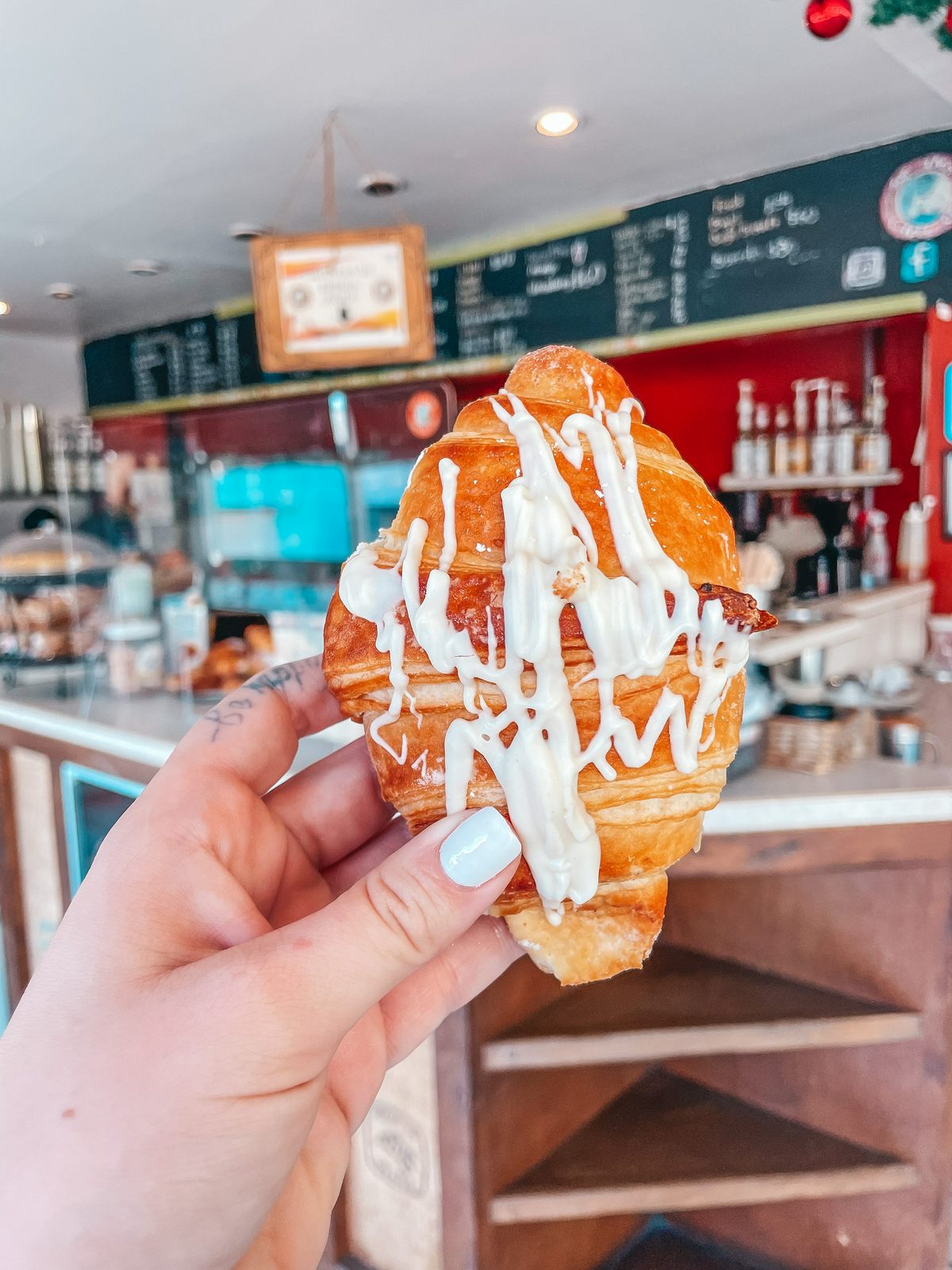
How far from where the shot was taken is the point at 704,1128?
6.58ft

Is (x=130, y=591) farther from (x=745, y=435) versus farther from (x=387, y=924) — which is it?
(x=745, y=435)

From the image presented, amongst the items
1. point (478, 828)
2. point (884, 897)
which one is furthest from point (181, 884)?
point (884, 897)

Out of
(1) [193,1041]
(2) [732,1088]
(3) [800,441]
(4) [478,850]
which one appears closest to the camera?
(1) [193,1041]

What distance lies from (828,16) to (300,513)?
101 inches

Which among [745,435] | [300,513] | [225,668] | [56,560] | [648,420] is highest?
[648,420]

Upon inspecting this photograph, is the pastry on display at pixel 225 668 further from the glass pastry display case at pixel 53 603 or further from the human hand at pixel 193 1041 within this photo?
the human hand at pixel 193 1041

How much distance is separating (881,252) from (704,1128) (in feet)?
10.6

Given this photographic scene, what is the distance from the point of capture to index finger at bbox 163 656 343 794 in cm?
127

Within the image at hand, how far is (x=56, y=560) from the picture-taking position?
3.15m

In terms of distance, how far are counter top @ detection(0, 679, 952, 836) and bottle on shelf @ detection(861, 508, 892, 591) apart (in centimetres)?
189

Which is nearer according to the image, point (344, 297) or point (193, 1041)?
point (193, 1041)

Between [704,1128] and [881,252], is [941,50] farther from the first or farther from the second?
[704,1128]

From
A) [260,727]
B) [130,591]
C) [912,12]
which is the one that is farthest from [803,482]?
[260,727]

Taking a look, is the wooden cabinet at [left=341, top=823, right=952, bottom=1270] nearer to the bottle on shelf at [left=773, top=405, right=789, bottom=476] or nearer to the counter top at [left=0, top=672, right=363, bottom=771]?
the counter top at [left=0, top=672, right=363, bottom=771]
